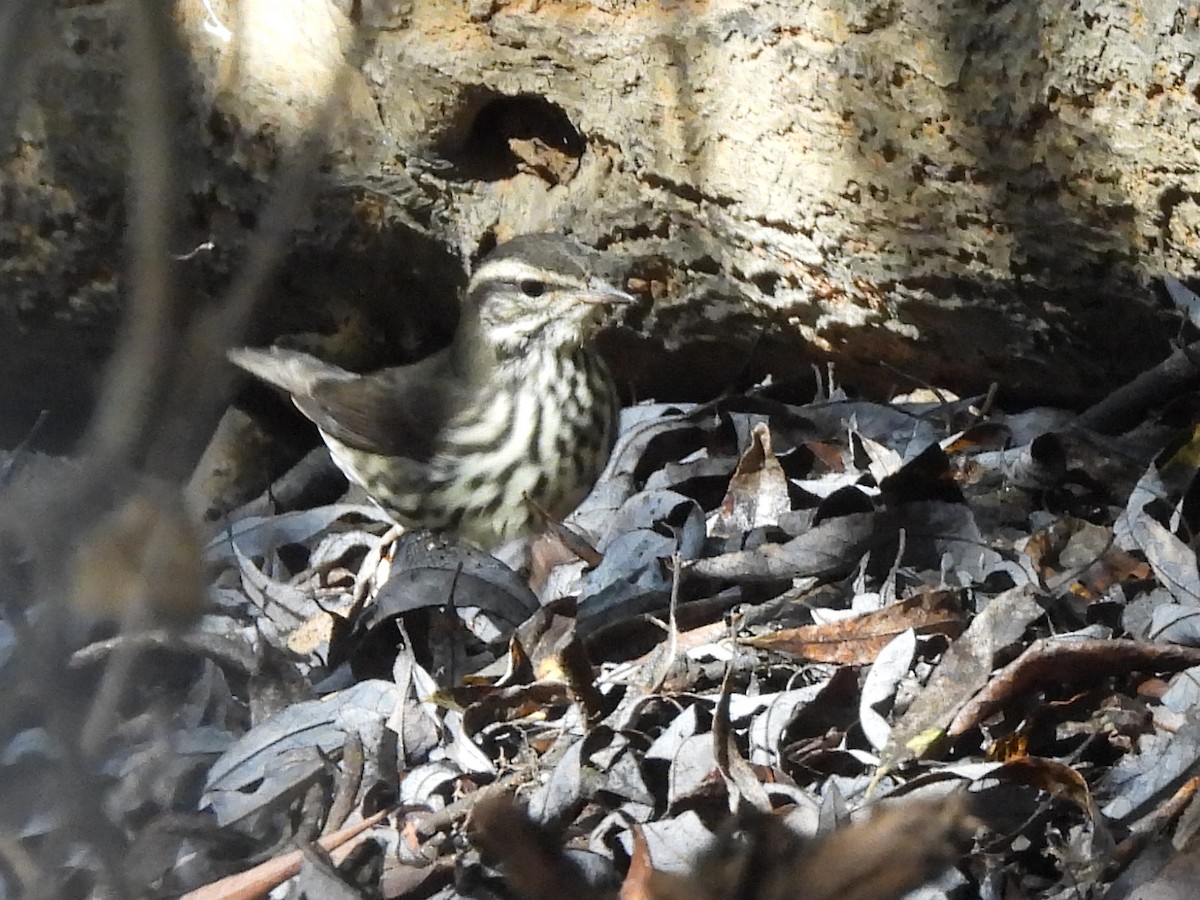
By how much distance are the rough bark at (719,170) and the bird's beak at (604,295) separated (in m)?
0.15

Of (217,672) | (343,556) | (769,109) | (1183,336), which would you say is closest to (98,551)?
(217,672)

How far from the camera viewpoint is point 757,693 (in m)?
2.72

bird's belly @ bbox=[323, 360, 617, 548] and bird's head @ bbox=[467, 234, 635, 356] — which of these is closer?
bird's head @ bbox=[467, 234, 635, 356]

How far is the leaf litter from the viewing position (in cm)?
222

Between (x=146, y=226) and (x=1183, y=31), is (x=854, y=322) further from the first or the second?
(x=146, y=226)

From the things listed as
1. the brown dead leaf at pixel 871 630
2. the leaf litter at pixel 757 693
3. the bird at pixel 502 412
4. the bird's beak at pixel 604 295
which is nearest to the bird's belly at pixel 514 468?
the bird at pixel 502 412

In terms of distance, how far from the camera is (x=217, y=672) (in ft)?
10.5

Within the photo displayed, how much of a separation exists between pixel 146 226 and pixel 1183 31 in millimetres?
2049

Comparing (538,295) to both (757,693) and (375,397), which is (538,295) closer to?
(375,397)

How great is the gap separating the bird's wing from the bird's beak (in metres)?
0.46

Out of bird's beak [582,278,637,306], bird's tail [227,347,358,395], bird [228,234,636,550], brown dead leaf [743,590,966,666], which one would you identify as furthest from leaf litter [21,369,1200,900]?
bird's tail [227,347,358,395]

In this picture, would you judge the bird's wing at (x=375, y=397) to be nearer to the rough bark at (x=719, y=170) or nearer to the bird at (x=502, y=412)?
the bird at (x=502, y=412)

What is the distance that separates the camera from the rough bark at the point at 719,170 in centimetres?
280

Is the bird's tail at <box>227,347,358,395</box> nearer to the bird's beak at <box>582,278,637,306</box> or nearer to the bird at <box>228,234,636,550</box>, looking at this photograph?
the bird at <box>228,234,636,550</box>
